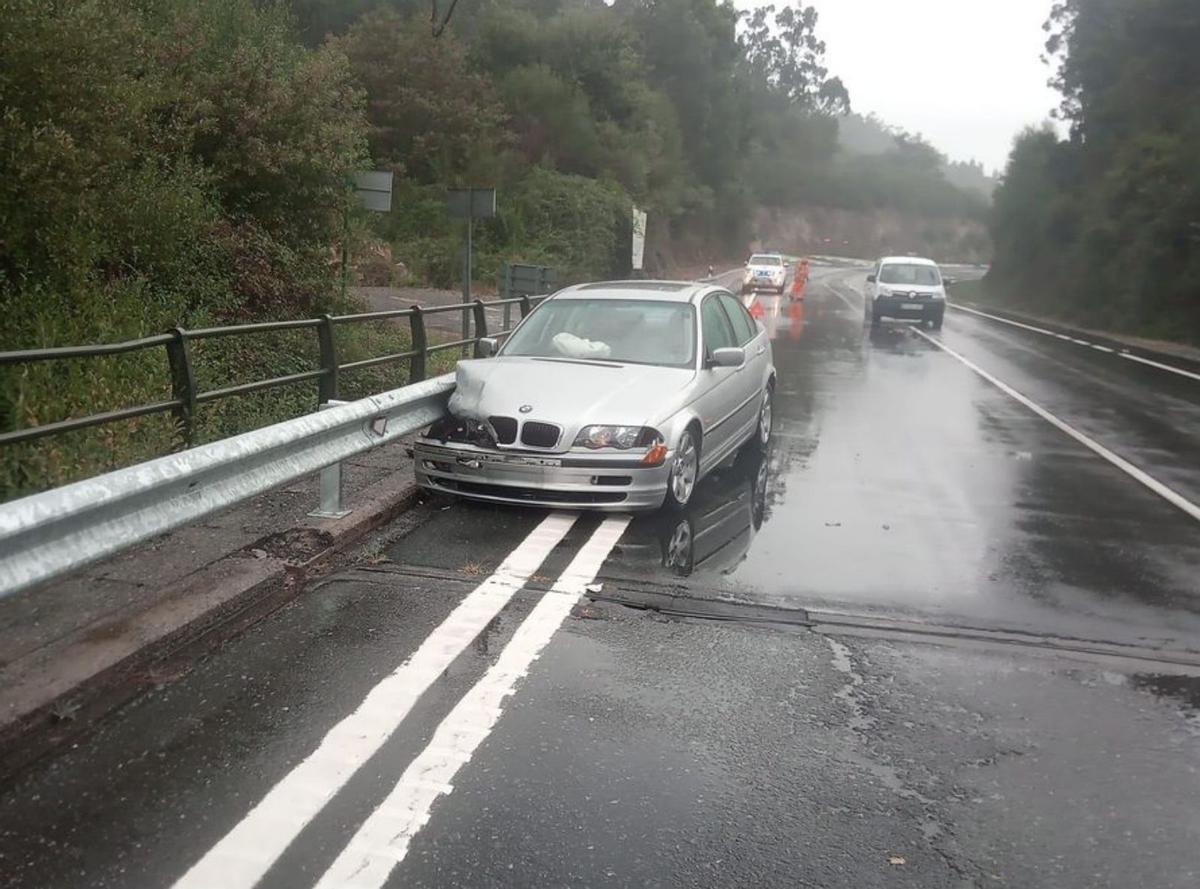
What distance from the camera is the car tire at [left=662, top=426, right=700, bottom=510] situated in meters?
7.16

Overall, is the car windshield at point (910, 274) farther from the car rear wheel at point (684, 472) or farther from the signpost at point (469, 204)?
the car rear wheel at point (684, 472)

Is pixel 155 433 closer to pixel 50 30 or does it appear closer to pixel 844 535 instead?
pixel 50 30

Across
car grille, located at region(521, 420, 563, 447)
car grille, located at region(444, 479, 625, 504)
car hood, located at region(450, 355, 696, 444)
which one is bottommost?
car grille, located at region(444, 479, 625, 504)

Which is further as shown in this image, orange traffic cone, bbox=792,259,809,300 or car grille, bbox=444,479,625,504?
orange traffic cone, bbox=792,259,809,300

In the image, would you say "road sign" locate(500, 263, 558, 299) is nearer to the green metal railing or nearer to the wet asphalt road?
the green metal railing

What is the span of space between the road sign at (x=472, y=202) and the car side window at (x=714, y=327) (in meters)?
6.34

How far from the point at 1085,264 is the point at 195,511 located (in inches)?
1406

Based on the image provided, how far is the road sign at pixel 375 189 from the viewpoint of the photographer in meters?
13.6

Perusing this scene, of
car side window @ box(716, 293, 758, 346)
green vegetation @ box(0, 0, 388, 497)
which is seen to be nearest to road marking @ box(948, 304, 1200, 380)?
car side window @ box(716, 293, 758, 346)

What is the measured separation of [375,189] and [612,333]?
638cm

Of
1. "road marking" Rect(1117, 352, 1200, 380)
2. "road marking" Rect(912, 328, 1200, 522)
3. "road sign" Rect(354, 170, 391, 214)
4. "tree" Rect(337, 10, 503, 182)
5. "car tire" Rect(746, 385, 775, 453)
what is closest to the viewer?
"road marking" Rect(912, 328, 1200, 522)

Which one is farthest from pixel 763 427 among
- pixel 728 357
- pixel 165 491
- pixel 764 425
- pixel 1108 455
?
pixel 165 491

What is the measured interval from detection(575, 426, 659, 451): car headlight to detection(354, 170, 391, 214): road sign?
7.65 meters

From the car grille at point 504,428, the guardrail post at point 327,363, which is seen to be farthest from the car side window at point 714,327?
the guardrail post at point 327,363
